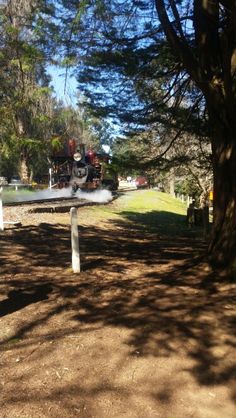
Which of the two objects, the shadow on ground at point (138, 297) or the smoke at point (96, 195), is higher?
the smoke at point (96, 195)

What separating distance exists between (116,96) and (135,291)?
6996mm

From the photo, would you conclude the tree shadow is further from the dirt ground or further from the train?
the train

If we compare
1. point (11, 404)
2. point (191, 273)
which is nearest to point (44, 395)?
point (11, 404)

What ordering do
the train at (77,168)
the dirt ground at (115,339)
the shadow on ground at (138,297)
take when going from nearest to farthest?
the dirt ground at (115,339), the shadow on ground at (138,297), the train at (77,168)

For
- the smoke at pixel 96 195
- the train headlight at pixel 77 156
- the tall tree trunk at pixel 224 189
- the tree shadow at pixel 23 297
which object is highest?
the train headlight at pixel 77 156

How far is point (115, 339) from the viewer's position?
4566 millimetres

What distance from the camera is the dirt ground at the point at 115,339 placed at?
3521 mm

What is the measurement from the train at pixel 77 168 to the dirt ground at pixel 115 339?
2048 cm

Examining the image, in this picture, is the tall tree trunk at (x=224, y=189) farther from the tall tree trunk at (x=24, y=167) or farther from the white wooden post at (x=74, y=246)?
the tall tree trunk at (x=24, y=167)

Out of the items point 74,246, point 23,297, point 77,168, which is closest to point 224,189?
point 74,246

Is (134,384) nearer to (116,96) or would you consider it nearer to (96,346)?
(96,346)

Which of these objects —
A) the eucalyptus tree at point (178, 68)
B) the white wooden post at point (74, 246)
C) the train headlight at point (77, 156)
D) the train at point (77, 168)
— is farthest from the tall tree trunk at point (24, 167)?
the white wooden post at point (74, 246)

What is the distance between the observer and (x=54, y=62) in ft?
29.6

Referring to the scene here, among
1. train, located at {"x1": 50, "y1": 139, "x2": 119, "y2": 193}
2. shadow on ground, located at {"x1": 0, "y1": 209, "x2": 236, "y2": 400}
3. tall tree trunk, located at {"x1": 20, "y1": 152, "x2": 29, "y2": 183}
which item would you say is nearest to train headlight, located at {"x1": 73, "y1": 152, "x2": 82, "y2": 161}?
train, located at {"x1": 50, "y1": 139, "x2": 119, "y2": 193}
